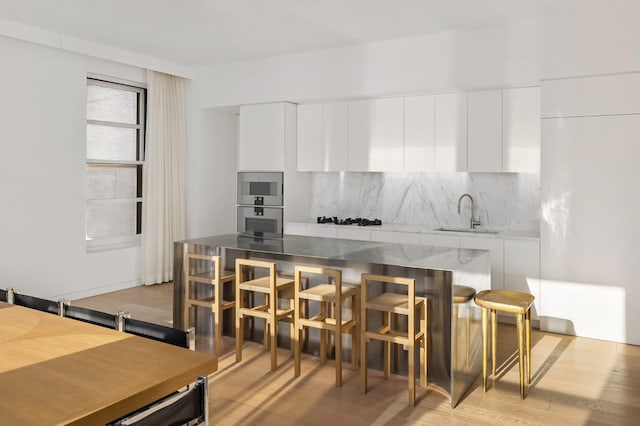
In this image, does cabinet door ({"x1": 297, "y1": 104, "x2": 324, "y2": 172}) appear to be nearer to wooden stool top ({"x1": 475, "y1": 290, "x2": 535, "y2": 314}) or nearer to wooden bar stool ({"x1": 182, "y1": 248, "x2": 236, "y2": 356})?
wooden bar stool ({"x1": 182, "y1": 248, "x2": 236, "y2": 356})

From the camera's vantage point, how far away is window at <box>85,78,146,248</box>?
21.3ft

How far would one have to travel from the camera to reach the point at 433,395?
11.5 ft

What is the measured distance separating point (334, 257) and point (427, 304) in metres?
0.74

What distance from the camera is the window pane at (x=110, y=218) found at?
6492 millimetres

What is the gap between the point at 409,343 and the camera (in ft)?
11.0

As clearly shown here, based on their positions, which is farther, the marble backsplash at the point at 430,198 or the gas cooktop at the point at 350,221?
the gas cooktop at the point at 350,221

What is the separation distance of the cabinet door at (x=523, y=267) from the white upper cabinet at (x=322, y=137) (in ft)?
7.60

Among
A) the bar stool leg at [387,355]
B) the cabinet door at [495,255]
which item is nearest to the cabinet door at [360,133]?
the cabinet door at [495,255]

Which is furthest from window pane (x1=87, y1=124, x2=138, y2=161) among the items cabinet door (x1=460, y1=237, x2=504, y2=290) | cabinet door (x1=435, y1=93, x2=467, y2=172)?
cabinet door (x1=460, y1=237, x2=504, y2=290)

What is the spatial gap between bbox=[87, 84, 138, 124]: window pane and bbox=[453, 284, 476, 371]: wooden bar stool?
17.0 feet

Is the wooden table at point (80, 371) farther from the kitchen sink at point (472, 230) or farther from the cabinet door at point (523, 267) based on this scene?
the kitchen sink at point (472, 230)

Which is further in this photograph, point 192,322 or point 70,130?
point 70,130

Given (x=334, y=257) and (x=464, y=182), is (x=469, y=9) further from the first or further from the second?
(x=334, y=257)

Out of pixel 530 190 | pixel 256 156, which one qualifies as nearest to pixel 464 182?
pixel 530 190
